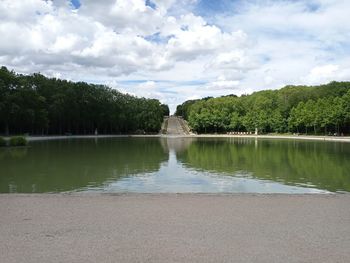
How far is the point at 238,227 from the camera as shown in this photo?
726 cm

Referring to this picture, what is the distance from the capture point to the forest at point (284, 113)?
258 ft

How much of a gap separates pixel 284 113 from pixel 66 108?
48.6m

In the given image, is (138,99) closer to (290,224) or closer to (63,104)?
(63,104)

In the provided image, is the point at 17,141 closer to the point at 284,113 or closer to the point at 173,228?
the point at 173,228

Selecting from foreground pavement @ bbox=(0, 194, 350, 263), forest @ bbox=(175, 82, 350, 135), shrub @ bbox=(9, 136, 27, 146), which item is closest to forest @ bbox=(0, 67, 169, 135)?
forest @ bbox=(175, 82, 350, 135)

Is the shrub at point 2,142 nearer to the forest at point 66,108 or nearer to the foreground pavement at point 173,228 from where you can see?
the forest at point 66,108

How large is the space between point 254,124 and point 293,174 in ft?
274

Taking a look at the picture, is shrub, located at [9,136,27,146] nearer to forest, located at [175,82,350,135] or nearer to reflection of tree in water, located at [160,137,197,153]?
reflection of tree in water, located at [160,137,197,153]

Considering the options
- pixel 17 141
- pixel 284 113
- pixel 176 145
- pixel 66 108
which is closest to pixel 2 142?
pixel 17 141

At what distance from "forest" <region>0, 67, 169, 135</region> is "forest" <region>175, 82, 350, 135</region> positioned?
52.7ft

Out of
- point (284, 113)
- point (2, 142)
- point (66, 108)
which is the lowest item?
point (2, 142)

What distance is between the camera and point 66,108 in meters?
81.9

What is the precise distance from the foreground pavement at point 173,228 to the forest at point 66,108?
57.6 meters

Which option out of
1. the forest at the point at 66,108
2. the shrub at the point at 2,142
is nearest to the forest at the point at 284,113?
the forest at the point at 66,108
